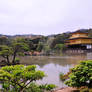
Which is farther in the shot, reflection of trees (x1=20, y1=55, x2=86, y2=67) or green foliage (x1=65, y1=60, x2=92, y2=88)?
reflection of trees (x1=20, y1=55, x2=86, y2=67)

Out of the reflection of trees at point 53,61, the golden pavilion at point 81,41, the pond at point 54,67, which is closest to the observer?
the pond at point 54,67

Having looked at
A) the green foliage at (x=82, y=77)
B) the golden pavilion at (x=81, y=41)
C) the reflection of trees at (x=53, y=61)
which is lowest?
the reflection of trees at (x=53, y=61)

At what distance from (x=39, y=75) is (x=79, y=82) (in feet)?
5.05

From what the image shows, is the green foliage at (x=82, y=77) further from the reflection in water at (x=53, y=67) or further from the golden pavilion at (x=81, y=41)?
the golden pavilion at (x=81, y=41)

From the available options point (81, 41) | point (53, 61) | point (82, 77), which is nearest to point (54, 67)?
point (53, 61)

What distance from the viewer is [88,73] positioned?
160 inches

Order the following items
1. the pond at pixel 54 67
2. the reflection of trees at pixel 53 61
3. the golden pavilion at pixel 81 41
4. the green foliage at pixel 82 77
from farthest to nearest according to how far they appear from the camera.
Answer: the golden pavilion at pixel 81 41 → the reflection of trees at pixel 53 61 → the pond at pixel 54 67 → the green foliage at pixel 82 77

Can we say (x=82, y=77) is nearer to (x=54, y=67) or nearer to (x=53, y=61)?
(x=54, y=67)

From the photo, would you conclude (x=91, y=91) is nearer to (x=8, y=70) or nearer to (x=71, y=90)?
(x=71, y=90)

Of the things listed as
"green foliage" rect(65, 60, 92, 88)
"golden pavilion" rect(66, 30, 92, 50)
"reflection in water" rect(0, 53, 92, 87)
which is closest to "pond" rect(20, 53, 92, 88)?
"reflection in water" rect(0, 53, 92, 87)

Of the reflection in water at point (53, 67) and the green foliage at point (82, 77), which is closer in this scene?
the green foliage at point (82, 77)

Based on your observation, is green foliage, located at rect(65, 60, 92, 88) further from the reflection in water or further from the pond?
the reflection in water

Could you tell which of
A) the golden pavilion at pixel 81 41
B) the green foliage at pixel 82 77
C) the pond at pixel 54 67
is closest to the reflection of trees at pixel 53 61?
the pond at pixel 54 67

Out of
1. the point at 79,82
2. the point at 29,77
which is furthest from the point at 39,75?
the point at 79,82
